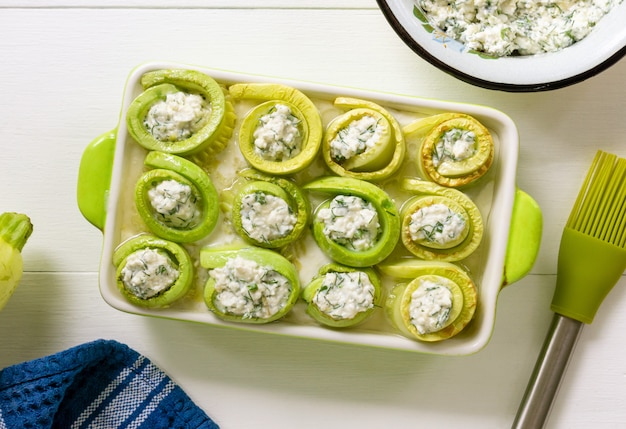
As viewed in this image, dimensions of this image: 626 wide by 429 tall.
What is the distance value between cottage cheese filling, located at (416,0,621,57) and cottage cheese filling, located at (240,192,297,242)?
532mm

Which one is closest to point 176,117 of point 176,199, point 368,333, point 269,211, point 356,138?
point 176,199

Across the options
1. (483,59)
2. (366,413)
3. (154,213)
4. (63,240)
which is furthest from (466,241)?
(63,240)

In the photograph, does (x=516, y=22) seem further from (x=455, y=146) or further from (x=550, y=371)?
(x=550, y=371)

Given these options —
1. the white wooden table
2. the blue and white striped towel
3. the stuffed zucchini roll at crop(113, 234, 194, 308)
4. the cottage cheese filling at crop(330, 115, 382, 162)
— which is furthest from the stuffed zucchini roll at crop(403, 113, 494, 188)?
the blue and white striped towel

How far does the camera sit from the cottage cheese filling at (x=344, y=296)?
142cm

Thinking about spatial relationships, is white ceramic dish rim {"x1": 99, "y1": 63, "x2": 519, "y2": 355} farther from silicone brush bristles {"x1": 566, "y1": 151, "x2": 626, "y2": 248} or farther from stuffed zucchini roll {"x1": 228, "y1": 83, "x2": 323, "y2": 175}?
silicone brush bristles {"x1": 566, "y1": 151, "x2": 626, "y2": 248}

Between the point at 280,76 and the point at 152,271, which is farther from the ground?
the point at 280,76

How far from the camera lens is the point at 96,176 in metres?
1.45

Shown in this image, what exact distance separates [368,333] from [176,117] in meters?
0.62

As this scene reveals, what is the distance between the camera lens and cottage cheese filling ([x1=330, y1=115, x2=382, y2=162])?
4.64 ft

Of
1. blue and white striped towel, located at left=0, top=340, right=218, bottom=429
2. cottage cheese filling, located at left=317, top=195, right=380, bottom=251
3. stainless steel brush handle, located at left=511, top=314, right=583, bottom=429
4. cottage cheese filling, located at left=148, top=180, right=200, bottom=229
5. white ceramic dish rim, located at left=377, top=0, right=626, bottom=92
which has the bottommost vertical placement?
blue and white striped towel, located at left=0, top=340, right=218, bottom=429

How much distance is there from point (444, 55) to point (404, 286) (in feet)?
1.66

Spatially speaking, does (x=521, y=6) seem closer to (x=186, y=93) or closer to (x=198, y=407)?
(x=186, y=93)

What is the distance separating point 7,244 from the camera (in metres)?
1.51
